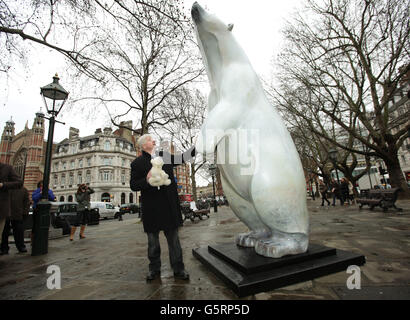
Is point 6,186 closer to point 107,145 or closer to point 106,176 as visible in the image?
point 106,176

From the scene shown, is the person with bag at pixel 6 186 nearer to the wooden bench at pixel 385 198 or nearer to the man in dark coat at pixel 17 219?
the man in dark coat at pixel 17 219

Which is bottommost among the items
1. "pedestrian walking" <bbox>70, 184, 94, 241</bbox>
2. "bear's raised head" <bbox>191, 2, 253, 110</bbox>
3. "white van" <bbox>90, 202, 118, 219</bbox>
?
"white van" <bbox>90, 202, 118, 219</bbox>

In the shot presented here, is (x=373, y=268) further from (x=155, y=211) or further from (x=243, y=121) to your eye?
(x=155, y=211)

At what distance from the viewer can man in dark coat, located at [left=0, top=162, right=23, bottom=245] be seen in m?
3.29

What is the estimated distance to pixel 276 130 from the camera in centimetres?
192

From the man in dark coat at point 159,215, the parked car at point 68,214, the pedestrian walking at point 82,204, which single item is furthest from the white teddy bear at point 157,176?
the parked car at point 68,214

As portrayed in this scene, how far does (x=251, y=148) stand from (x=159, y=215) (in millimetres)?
1132

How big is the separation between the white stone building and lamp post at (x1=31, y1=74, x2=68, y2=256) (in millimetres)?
38735

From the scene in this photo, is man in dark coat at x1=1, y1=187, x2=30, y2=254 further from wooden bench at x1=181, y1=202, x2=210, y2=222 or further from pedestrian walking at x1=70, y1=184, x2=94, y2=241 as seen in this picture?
wooden bench at x1=181, y1=202, x2=210, y2=222

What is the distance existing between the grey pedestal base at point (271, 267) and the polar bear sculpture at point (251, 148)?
9cm

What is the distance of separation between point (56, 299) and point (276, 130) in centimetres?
243

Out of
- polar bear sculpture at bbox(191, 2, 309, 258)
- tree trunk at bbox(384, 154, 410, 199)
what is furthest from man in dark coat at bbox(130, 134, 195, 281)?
tree trunk at bbox(384, 154, 410, 199)

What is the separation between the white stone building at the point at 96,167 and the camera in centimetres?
4119

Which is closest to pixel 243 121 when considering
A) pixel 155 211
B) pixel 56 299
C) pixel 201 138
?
pixel 201 138
